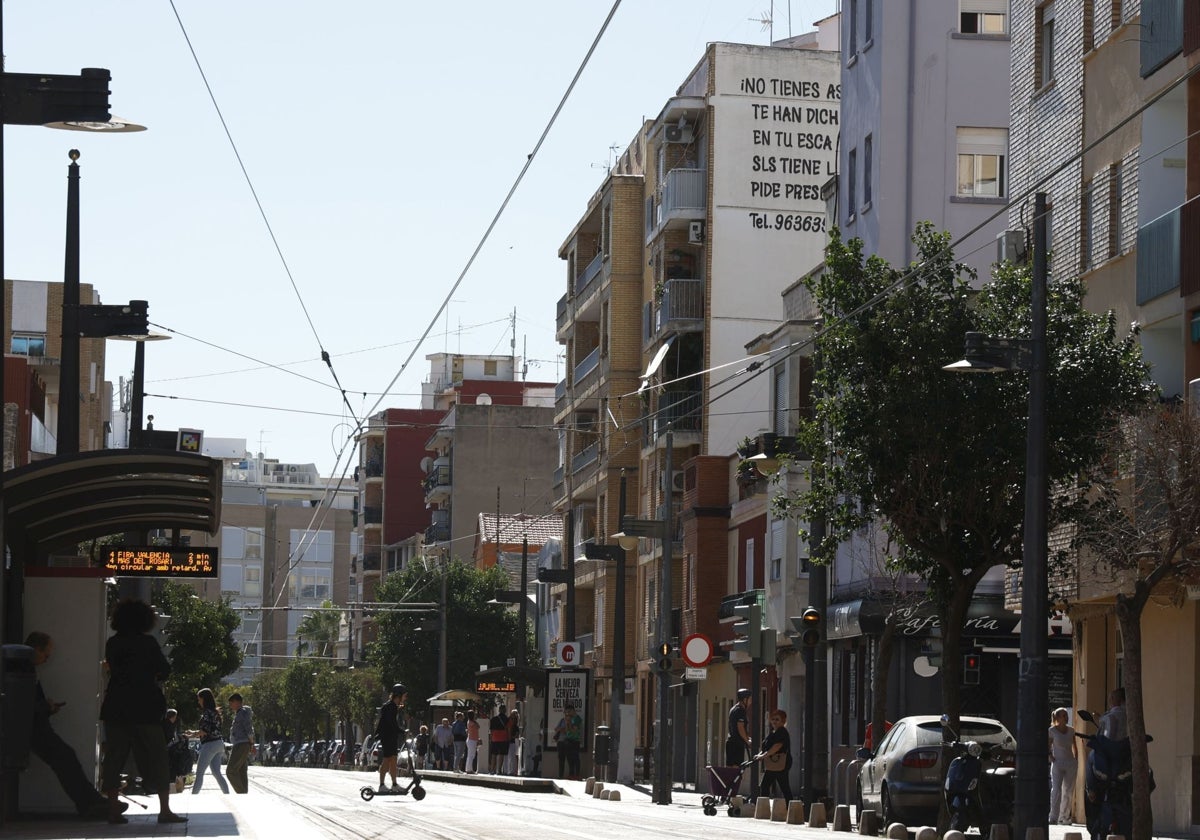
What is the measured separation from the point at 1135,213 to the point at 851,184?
16456 millimetres

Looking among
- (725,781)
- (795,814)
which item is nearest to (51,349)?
(725,781)

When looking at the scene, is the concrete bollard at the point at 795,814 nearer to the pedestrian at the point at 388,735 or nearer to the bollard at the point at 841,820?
the bollard at the point at 841,820

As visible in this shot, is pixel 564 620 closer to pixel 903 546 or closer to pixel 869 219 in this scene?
pixel 869 219

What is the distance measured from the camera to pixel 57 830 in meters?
17.3

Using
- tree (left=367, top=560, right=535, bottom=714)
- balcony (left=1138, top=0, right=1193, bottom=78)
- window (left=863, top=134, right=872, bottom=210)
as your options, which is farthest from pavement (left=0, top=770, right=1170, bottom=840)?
tree (left=367, top=560, right=535, bottom=714)

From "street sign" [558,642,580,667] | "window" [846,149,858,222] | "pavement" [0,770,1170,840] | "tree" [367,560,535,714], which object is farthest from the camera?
"tree" [367,560,535,714]

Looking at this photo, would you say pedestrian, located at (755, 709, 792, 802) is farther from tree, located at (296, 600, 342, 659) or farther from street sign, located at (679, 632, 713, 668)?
tree, located at (296, 600, 342, 659)

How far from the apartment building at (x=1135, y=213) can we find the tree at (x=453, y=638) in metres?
57.5

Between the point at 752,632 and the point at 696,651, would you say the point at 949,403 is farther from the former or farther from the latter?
the point at 696,651

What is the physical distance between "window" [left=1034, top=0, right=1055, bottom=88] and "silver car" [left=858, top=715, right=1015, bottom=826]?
1225cm

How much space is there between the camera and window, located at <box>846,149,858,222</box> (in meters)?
45.4

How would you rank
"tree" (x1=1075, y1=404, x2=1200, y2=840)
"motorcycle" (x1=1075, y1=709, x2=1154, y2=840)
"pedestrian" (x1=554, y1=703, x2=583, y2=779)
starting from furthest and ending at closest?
"pedestrian" (x1=554, y1=703, x2=583, y2=779), "motorcycle" (x1=1075, y1=709, x2=1154, y2=840), "tree" (x1=1075, y1=404, x2=1200, y2=840)

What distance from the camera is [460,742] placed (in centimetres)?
6256

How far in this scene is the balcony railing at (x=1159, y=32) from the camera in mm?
27641
